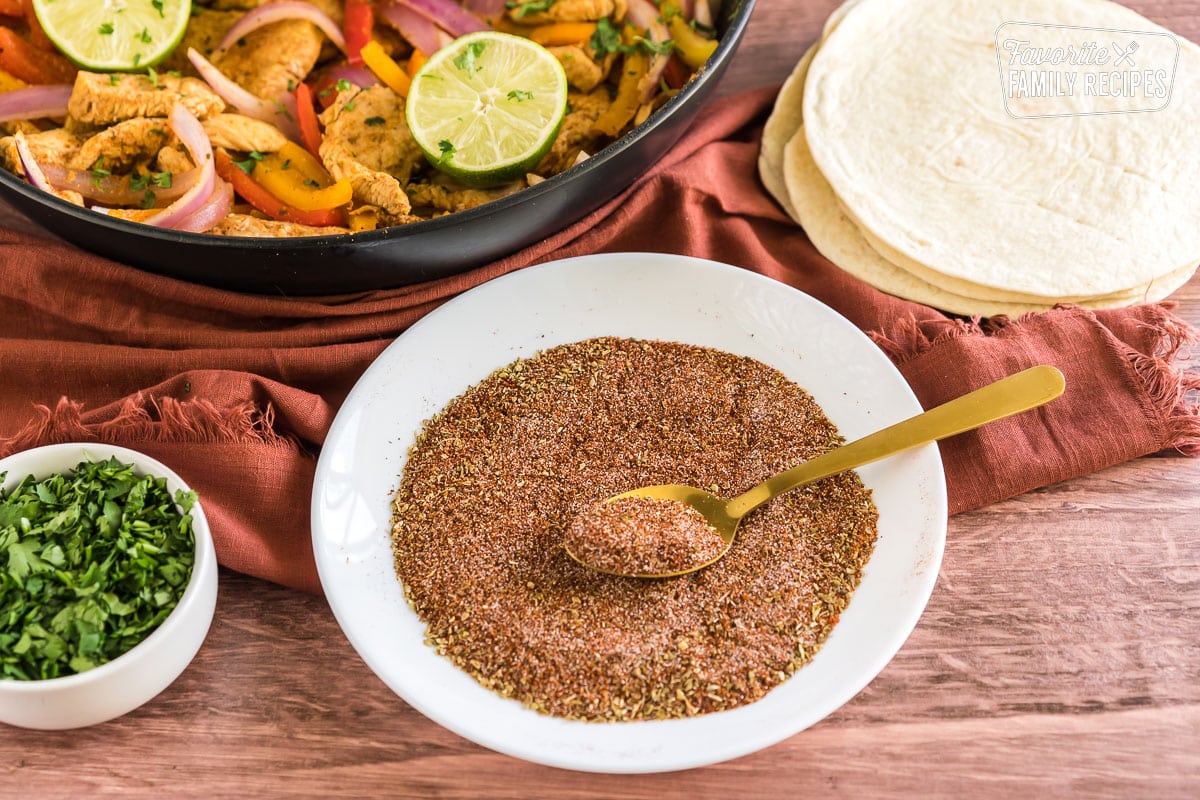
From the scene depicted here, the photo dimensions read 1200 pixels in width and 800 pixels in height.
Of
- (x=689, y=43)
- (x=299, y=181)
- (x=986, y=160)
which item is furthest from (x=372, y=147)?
(x=986, y=160)

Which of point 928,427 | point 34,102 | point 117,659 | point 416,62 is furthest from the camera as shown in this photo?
point 416,62

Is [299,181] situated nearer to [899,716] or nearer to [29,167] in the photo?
[29,167]

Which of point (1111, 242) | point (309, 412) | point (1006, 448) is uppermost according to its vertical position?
point (1111, 242)

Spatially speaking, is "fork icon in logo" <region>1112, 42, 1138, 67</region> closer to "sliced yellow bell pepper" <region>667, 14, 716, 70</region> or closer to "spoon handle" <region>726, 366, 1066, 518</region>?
"sliced yellow bell pepper" <region>667, 14, 716, 70</region>

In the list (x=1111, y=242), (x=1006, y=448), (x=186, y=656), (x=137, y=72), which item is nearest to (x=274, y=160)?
(x=137, y=72)

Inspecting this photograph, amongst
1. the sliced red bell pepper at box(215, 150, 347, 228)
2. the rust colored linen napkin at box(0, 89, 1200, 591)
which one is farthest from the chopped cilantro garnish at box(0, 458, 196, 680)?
the sliced red bell pepper at box(215, 150, 347, 228)

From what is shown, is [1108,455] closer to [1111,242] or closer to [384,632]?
[1111,242]
